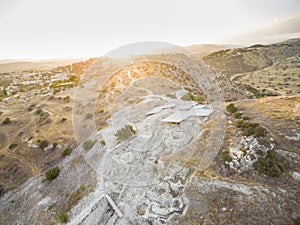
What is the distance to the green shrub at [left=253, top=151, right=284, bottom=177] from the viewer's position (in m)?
10.8

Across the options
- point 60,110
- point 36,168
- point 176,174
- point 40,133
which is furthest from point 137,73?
point 176,174

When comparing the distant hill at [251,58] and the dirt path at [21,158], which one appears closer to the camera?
the dirt path at [21,158]

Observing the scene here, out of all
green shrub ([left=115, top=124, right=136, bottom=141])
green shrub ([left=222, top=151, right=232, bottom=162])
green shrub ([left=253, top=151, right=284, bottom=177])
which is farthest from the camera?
green shrub ([left=115, top=124, right=136, bottom=141])

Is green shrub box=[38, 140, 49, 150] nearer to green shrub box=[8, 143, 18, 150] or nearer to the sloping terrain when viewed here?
the sloping terrain

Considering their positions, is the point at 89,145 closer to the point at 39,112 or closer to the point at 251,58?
the point at 39,112

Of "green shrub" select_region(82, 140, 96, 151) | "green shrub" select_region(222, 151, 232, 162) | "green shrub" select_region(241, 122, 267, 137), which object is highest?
"green shrub" select_region(241, 122, 267, 137)

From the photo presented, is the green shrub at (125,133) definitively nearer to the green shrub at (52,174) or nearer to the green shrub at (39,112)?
the green shrub at (52,174)

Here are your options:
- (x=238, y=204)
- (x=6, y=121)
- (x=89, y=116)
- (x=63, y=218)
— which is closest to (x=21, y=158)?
(x=89, y=116)

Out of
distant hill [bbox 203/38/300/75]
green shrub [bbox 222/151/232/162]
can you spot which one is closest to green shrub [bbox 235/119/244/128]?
green shrub [bbox 222/151/232/162]

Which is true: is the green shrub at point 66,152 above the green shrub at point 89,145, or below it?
below

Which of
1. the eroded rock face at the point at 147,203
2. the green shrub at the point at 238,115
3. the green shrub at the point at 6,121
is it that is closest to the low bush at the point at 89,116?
the green shrub at the point at 6,121

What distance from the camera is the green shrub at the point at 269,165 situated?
35.5ft

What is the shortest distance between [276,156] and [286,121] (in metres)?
4.67

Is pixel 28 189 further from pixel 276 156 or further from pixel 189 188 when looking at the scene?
pixel 276 156
